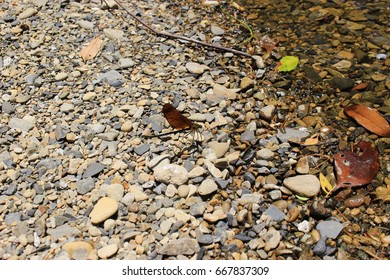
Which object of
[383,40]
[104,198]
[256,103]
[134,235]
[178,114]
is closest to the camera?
[134,235]

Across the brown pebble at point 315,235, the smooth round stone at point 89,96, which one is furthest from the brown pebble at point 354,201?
the smooth round stone at point 89,96

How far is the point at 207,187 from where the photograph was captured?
2.06m

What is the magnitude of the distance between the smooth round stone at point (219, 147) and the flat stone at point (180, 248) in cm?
52

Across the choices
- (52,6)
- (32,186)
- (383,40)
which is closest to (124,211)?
(32,186)

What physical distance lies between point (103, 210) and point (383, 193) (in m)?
1.33

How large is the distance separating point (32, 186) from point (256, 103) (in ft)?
4.29

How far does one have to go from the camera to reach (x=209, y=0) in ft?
11.0

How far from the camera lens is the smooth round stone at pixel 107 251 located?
6.07 ft

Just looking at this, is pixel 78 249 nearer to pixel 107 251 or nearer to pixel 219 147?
pixel 107 251

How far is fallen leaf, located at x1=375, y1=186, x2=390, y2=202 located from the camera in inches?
81.4

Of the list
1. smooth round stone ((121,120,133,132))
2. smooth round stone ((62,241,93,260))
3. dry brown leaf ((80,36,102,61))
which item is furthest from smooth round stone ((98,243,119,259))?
dry brown leaf ((80,36,102,61))

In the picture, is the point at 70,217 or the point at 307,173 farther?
the point at 307,173

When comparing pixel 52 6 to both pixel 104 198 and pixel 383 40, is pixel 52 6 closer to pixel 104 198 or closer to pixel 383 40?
pixel 104 198

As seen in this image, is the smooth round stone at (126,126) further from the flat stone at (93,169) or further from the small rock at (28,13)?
the small rock at (28,13)
